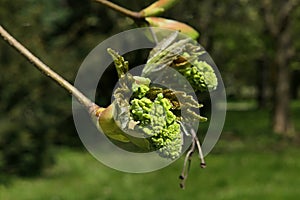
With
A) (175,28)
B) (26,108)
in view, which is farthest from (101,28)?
(175,28)

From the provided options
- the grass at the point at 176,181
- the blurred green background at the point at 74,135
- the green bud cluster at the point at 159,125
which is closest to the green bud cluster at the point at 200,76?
the green bud cluster at the point at 159,125

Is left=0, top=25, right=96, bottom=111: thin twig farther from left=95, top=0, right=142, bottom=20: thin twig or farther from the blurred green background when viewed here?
the blurred green background

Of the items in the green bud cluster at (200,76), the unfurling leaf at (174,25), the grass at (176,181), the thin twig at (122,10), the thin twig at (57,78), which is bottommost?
the grass at (176,181)

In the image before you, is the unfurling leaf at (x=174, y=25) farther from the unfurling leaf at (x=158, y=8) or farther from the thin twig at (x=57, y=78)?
the thin twig at (x=57, y=78)

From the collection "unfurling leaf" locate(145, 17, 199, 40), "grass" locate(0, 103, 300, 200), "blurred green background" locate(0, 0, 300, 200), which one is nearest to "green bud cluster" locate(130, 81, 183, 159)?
"unfurling leaf" locate(145, 17, 199, 40)

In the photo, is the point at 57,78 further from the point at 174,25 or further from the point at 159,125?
the point at 174,25

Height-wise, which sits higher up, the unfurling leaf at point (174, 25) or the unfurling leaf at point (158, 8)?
the unfurling leaf at point (158, 8)

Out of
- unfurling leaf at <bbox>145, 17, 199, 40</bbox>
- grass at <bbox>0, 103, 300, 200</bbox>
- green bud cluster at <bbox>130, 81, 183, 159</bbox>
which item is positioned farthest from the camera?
grass at <bbox>0, 103, 300, 200</bbox>

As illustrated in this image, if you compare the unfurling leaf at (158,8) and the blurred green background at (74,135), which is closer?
the unfurling leaf at (158,8)
